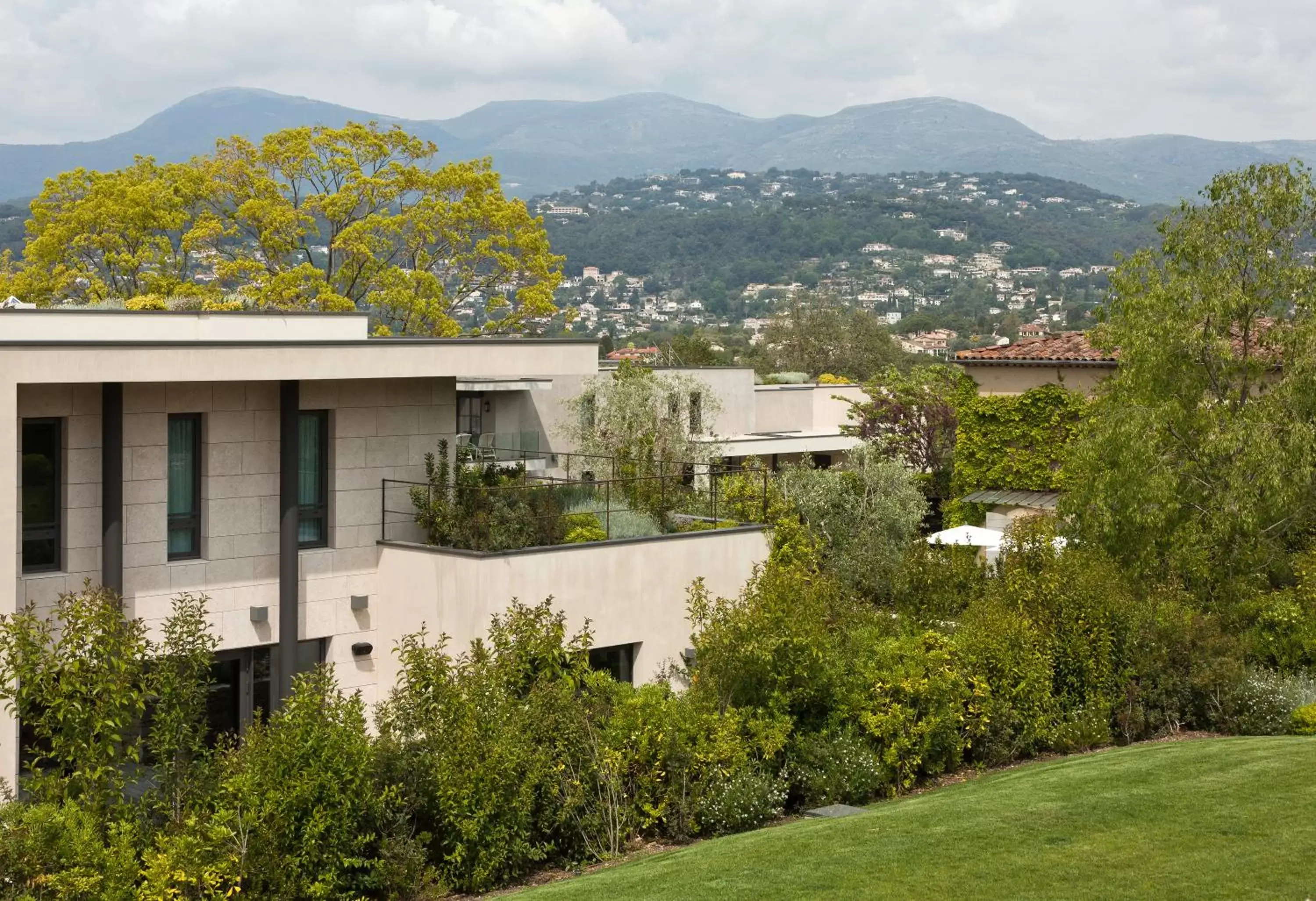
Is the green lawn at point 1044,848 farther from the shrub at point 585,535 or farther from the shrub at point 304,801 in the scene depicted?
the shrub at point 585,535

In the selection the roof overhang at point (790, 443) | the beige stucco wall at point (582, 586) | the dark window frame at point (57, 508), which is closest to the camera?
the dark window frame at point (57, 508)

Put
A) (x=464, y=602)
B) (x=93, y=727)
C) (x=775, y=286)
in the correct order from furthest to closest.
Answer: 1. (x=775, y=286)
2. (x=464, y=602)
3. (x=93, y=727)

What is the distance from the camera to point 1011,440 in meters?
35.9

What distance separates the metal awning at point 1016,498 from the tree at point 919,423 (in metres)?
4.36

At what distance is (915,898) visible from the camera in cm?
1162

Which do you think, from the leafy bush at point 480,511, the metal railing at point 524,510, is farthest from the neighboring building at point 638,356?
the leafy bush at point 480,511

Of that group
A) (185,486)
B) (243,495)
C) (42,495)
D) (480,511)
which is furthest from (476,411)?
(42,495)

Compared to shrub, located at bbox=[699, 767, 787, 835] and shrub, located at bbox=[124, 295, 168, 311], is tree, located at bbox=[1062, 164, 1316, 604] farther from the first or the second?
shrub, located at bbox=[124, 295, 168, 311]

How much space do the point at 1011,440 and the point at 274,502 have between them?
21.8m

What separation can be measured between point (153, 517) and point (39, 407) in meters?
1.92

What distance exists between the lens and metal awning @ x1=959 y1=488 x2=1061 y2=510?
34.8 meters

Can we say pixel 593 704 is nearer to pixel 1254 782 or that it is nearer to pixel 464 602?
pixel 464 602

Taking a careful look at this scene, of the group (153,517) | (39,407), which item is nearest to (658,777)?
(153,517)

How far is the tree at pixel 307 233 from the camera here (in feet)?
152
